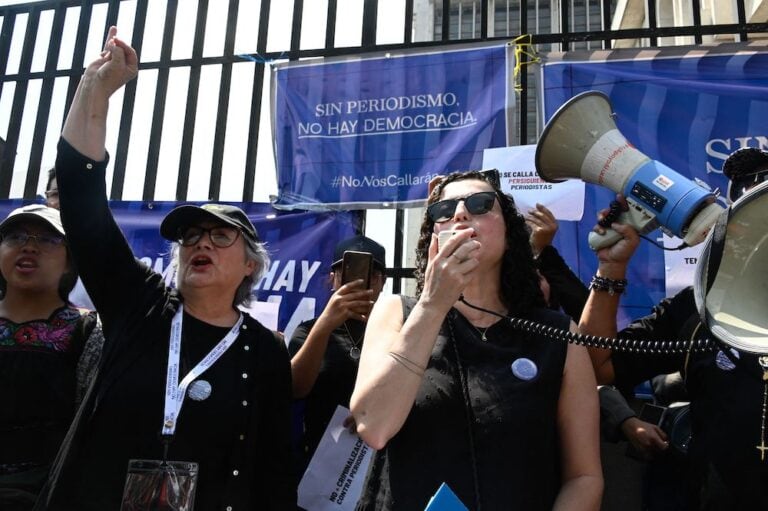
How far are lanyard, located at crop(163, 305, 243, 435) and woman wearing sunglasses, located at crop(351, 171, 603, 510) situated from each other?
63 cm

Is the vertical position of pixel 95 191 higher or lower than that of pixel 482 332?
higher

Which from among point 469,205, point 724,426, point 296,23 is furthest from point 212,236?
point 296,23

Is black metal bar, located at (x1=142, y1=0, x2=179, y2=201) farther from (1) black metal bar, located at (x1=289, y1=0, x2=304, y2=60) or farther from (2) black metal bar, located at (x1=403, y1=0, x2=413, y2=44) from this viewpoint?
(2) black metal bar, located at (x1=403, y1=0, x2=413, y2=44)

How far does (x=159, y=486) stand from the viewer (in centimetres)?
170

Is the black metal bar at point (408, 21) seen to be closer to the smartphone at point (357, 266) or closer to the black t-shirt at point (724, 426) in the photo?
the smartphone at point (357, 266)

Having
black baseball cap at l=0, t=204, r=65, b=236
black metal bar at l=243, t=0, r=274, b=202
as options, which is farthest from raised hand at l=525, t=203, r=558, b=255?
black metal bar at l=243, t=0, r=274, b=202

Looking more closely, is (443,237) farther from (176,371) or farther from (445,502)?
(176,371)

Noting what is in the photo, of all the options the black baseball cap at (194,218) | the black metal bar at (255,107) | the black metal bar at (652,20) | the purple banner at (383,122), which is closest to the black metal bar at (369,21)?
the purple banner at (383,122)

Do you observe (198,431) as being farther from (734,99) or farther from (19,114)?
(19,114)

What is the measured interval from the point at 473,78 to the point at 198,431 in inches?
116

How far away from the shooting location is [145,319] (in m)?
1.94

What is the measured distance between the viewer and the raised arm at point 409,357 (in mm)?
1384

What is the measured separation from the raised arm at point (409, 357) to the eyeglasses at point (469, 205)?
0.28 meters

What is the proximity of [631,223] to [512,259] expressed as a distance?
25.9 inches
